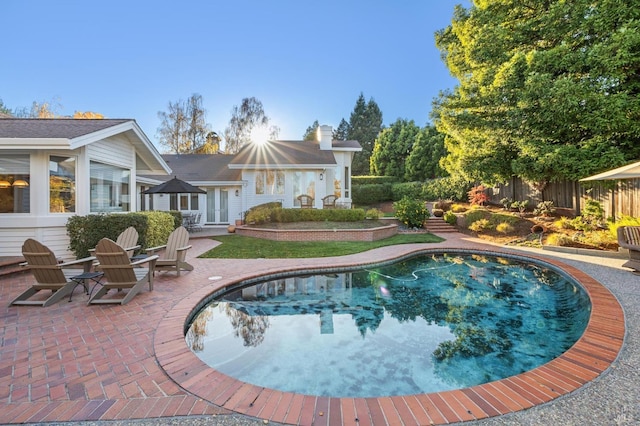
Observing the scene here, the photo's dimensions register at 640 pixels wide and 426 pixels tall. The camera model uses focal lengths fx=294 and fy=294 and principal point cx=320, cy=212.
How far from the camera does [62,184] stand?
8.05 m

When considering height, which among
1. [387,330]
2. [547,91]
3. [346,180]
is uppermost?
[547,91]

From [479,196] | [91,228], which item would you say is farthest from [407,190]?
[91,228]

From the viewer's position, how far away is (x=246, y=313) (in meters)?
5.45

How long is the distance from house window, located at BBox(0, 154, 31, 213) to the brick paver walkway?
458 centimetres

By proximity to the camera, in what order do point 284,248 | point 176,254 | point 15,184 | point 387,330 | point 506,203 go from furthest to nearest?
point 506,203, point 284,248, point 15,184, point 176,254, point 387,330

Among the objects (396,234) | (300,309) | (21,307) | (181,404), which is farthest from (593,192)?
(21,307)

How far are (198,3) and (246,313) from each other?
44.7 ft

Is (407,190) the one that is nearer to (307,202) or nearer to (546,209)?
(307,202)

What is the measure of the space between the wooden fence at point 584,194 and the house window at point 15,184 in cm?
1780

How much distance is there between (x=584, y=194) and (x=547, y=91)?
4526mm

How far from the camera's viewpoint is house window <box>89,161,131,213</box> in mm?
8805

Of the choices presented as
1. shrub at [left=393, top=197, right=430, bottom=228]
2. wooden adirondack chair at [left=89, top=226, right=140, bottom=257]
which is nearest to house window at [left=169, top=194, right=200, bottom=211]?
wooden adirondack chair at [left=89, top=226, right=140, bottom=257]

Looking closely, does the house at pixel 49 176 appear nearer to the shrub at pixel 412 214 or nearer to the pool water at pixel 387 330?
the pool water at pixel 387 330

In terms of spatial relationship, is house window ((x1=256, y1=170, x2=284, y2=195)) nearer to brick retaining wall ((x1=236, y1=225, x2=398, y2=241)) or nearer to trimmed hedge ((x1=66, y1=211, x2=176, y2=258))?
brick retaining wall ((x1=236, y1=225, x2=398, y2=241))
